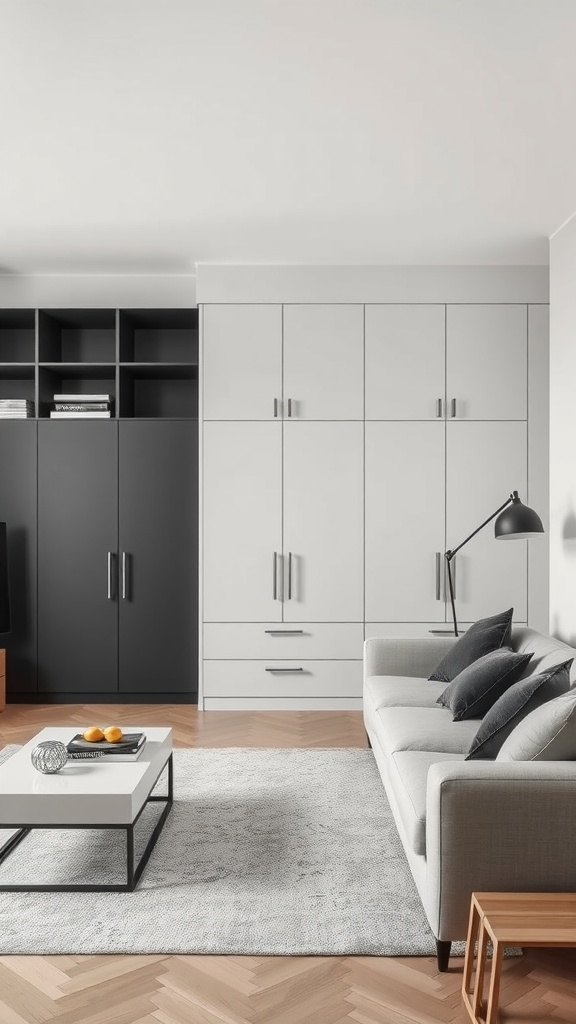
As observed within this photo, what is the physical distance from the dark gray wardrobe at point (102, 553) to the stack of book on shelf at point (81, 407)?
43 millimetres

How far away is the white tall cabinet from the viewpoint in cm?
530

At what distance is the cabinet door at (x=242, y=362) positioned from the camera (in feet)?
17.4

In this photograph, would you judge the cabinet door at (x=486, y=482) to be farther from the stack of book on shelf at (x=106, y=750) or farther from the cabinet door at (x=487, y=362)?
the stack of book on shelf at (x=106, y=750)

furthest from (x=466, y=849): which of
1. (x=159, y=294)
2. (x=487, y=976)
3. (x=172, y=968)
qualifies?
(x=159, y=294)

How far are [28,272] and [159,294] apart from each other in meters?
0.90

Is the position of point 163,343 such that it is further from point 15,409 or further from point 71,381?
point 15,409

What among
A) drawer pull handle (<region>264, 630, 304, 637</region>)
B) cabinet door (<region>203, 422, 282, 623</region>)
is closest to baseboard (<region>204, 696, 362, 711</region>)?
drawer pull handle (<region>264, 630, 304, 637</region>)

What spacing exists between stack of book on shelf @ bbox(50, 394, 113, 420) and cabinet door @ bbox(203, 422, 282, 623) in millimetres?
702

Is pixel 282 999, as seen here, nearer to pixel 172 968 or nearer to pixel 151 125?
pixel 172 968

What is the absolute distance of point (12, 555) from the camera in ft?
17.7

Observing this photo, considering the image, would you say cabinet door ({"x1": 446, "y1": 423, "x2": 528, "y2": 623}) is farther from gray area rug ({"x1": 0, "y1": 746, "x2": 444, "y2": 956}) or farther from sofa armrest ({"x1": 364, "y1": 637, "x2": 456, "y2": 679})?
gray area rug ({"x1": 0, "y1": 746, "x2": 444, "y2": 956})

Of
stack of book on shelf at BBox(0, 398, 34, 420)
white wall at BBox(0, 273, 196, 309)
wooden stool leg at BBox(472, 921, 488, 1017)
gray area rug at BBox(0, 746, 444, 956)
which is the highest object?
white wall at BBox(0, 273, 196, 309)

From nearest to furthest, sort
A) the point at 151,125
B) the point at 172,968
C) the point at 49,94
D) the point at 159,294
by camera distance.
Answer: the point at 172,968 → the point at 49,94 → the point at 151,125 → the point at 159,294

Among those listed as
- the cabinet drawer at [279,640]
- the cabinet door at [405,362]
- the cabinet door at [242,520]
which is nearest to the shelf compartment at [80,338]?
the cabinet door at [242,520]
